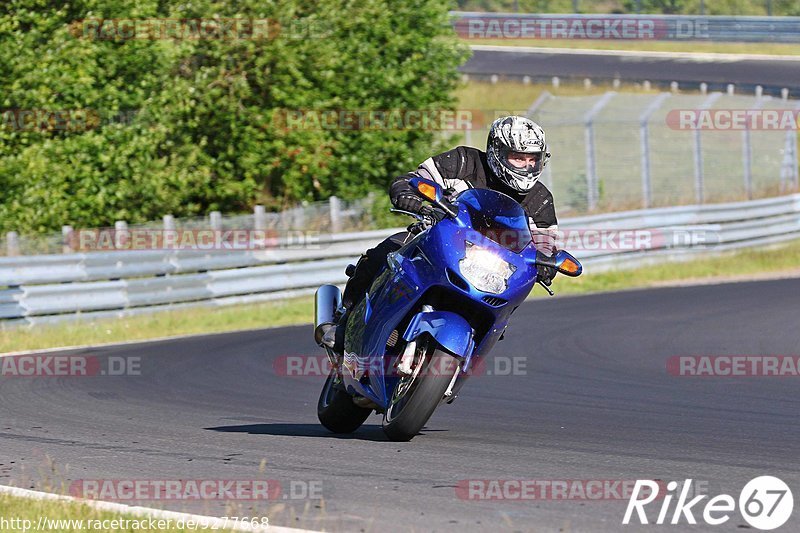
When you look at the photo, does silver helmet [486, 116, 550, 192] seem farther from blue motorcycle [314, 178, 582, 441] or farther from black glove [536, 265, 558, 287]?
black glove [536, 265, 558, 287]

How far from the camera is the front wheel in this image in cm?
691

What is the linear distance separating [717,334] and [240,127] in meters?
13.1

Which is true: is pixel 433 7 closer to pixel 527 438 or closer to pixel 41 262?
pixel 41 262

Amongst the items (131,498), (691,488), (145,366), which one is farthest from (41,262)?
(691,488)

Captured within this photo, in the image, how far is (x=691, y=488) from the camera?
5.69m

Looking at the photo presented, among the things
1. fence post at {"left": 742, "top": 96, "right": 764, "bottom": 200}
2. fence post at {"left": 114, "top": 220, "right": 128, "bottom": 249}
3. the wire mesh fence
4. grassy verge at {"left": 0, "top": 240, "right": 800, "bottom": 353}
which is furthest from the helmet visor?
fence post at {"left": 742, "top": 96, "right": 764, "bottom": 200}

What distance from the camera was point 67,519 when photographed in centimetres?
532

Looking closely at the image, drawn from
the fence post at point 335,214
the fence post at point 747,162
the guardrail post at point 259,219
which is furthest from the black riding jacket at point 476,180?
the fence post at point 747,162

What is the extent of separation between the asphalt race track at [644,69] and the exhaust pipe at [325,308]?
3796 cm

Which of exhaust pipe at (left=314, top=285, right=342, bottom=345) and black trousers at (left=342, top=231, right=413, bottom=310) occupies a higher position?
black trousers at (left=342, top=231, right=413, bottom=310)

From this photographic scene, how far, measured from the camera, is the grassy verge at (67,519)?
5.14 metres

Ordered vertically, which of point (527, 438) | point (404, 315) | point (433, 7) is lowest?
point (527, 438)

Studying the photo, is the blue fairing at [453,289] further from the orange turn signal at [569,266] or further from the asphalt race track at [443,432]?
the asphalt race track at [443,432]

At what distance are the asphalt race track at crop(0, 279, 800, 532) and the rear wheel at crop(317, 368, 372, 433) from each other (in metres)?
0.16
